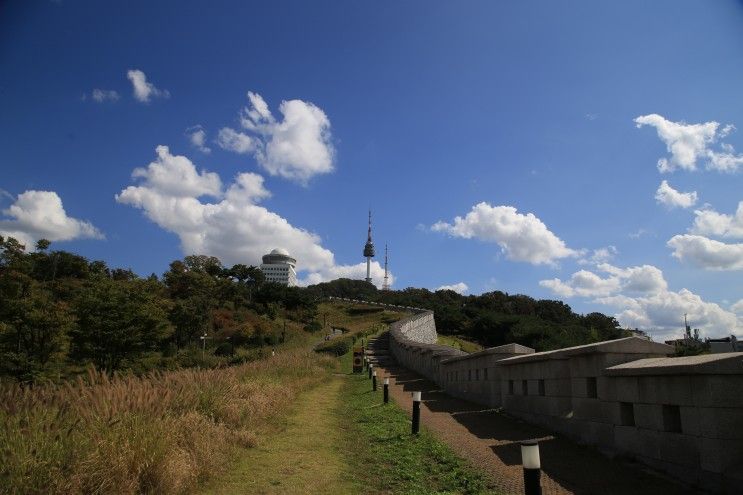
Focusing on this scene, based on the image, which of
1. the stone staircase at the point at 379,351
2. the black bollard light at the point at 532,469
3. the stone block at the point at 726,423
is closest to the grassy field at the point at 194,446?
the black bollard light at the point at 532,469

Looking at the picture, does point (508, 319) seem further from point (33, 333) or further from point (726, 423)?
point (726, 423)

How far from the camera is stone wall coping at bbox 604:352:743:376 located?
5199mm

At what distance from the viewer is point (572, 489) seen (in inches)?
232

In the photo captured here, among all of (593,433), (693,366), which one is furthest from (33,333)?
(693,366)

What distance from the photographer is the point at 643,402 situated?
647 cm

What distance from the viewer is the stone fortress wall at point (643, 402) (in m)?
5.21

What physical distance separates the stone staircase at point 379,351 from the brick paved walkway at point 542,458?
21458 millimetres

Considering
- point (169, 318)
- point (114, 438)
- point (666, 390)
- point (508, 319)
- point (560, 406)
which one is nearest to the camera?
point (114, 438)

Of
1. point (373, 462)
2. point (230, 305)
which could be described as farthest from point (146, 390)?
point (230, 305)

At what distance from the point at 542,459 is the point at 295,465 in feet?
11.7

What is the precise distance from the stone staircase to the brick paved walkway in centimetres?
2146

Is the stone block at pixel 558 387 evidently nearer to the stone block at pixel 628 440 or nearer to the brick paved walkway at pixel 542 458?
the brick paved walkway at pixel 542 458

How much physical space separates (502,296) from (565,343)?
53596 millimetres

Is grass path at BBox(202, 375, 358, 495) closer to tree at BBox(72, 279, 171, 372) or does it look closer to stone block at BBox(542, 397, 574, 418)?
stone block at BBox(542, 397, 574, 418)
